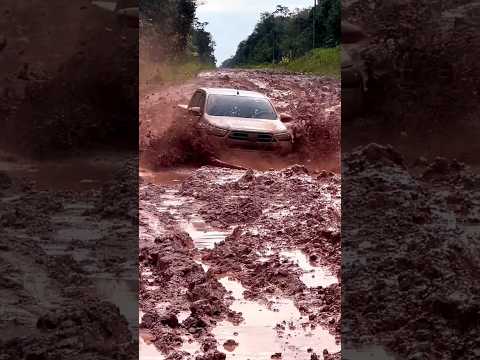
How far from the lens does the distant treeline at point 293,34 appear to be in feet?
147

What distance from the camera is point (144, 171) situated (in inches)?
599

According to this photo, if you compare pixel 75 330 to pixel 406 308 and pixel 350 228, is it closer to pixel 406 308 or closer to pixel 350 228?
pixel 406 308

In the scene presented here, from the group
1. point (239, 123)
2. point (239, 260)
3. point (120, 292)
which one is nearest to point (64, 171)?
point (239, 260)

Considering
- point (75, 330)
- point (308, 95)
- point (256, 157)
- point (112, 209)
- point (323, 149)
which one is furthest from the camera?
point (308, 95)

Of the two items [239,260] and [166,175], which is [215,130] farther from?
[239,260]

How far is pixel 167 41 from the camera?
3338 centimetres

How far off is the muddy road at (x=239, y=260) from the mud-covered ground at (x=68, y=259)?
18.4 inches

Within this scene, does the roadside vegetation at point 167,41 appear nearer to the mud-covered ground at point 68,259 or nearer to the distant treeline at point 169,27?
the distant treeline at point 169,27

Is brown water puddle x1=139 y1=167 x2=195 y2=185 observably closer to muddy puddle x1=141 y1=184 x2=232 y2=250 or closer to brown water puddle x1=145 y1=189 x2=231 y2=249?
muddy puddle x1=141 y1=184 x2=232 y2=250

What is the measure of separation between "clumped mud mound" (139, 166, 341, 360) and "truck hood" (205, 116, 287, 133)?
3.60ft

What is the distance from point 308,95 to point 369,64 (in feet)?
57.3

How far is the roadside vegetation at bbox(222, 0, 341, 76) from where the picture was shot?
38.2 metres

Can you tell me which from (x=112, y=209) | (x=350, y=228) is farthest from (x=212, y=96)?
(x=350, y=228)

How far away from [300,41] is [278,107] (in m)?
29.4
